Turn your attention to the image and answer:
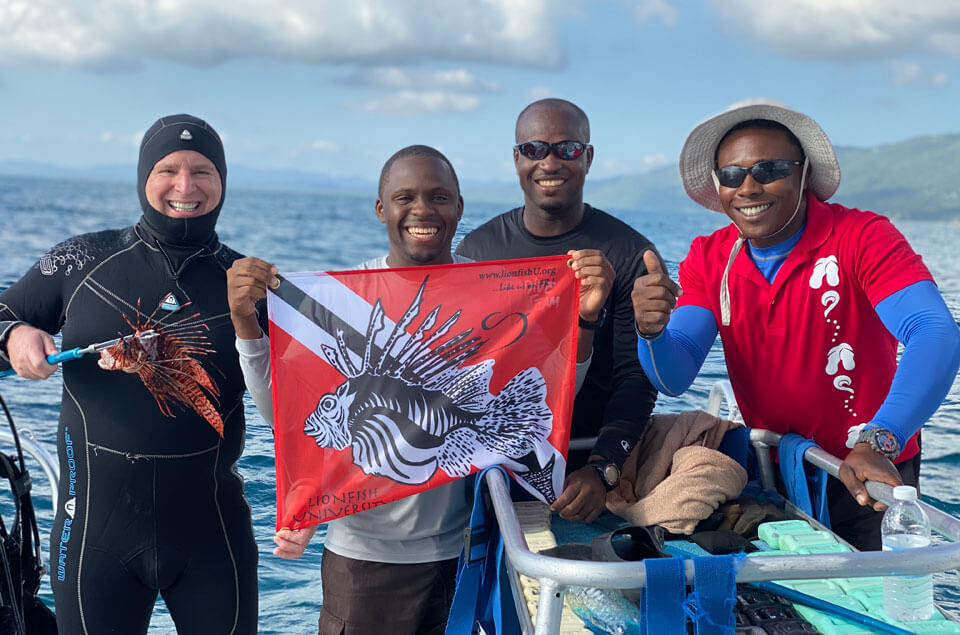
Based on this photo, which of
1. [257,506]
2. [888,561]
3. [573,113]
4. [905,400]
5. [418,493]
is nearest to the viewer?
[888,561]

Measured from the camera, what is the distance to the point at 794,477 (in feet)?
11.0

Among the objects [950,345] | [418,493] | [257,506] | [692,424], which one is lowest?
[257,506]

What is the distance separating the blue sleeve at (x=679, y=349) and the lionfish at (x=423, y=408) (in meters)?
0.40

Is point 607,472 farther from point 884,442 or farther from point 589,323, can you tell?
point 884,442

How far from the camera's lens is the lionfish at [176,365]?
320 centimetres

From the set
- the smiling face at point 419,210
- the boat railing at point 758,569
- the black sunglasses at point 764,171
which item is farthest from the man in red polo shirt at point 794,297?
the boat railing at point 758,569

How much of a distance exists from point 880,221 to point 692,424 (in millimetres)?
990

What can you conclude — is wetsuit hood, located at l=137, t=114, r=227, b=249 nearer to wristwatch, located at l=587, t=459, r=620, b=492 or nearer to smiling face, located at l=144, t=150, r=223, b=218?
smiling face, located at l=144, t=150, r=223, b=218

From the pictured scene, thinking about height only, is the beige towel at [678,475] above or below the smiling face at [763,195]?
below

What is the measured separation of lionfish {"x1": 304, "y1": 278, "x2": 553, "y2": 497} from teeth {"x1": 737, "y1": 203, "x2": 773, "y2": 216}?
3.13ft

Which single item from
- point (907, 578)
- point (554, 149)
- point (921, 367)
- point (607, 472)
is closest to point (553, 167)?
point (554, 149)

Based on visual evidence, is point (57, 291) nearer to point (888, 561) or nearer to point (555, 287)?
point (555, 287)

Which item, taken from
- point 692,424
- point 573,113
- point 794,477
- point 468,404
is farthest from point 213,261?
point 794,477

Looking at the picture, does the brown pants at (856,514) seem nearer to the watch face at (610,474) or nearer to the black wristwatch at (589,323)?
the watch face at (610,474)
